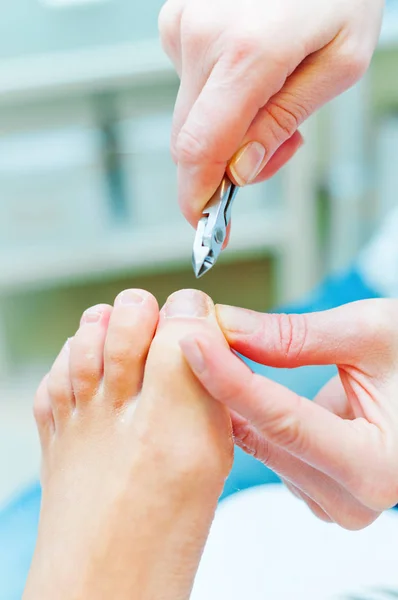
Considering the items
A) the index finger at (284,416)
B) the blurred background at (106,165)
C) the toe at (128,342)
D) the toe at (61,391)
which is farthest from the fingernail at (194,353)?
the blurred background at (106,165)

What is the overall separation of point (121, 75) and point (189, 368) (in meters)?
0.92

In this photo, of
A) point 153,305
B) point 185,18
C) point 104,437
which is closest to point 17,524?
point 104,437

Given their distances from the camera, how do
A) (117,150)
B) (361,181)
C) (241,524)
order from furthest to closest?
(361,181) < (117,150) < (241,524)

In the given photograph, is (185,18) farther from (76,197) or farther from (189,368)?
(76,197)

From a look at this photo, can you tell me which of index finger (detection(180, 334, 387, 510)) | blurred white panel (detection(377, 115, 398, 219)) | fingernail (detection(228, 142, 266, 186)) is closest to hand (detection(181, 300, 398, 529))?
index finger (detection(180, 334, 387, 510))

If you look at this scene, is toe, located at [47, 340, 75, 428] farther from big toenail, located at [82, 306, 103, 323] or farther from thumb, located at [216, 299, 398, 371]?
thumb, located at [216, 299, 398, 371]

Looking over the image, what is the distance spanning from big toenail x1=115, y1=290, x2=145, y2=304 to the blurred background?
32.3 inches

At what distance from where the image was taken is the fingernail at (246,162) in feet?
1.95

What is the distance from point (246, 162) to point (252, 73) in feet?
0.25

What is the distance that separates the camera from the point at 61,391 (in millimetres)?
671

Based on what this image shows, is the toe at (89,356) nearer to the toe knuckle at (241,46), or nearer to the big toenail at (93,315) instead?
the big toenail at (93,315)

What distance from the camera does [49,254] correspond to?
147 cm

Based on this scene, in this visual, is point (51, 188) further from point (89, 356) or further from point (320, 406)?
point (320, 406)

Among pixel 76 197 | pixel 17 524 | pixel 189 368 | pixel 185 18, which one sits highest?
pixel 185 18
